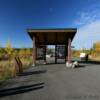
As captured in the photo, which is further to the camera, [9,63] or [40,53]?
[9,63]

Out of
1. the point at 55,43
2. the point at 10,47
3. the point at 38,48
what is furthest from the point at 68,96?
the point at 10,47

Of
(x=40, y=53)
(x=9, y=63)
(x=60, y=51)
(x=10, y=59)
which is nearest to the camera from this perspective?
(x=40, y=53)

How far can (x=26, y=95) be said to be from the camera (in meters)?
6.71

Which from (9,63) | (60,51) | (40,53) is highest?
(60,51)

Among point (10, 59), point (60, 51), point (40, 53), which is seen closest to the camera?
point (40, 53)

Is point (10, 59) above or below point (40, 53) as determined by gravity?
below

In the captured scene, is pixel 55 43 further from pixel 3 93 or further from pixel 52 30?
pixel 3 93

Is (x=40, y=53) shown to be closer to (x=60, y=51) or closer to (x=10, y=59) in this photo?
(x=60, y=51)

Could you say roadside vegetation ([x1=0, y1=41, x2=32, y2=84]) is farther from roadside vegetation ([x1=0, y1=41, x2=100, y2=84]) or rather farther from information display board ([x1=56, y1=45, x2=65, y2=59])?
information display board ([x1=56, y1=45, x2=65, y2=59])

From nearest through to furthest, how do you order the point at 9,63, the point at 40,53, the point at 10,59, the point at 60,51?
the point at 40,53 → the point at 60,51 → the point at 9,63 → the point at 10,59

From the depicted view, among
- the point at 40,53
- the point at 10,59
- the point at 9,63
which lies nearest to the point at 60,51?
the point at 40,53

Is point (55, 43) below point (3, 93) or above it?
above

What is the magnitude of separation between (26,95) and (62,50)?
59.4 feet

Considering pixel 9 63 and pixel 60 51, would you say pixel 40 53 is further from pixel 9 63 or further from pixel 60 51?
pixel 9 63
